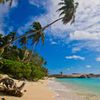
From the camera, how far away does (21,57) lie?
61.1 metres

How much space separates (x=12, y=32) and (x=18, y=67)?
2094 cm

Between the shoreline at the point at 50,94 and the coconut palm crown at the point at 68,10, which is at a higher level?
the coconut palm crown at the point at 68,10

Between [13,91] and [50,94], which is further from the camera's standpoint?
[50,94]

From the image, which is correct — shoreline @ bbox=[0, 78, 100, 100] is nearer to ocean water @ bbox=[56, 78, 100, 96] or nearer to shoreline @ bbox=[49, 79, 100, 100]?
shoreline @ bbox=[49, 79, 100, 100]

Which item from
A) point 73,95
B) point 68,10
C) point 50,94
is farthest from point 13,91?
point 68,10

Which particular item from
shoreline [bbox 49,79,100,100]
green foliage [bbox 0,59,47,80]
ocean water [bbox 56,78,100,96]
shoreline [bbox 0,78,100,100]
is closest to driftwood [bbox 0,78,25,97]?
shoreline [bbox 0,78,100,100]

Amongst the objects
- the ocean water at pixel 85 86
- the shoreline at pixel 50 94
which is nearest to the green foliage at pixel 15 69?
the ocean water at pixel 85 86

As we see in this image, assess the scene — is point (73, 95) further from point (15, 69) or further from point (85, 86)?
point (85, 86)

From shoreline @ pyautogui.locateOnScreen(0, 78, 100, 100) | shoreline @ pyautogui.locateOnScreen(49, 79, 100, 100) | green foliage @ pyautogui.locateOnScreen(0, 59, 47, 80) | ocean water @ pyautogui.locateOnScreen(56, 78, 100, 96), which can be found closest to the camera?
shoreline @ pyautogui.locateOnScreen(0, 78, 100, 100)

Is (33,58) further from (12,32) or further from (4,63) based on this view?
(4,63)

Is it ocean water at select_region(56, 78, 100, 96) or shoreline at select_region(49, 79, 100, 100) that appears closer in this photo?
shoreline at select_region(49, 79, 100, 100)

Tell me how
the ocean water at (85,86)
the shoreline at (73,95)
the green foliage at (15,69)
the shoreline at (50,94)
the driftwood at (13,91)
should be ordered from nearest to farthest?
the driftwood at (13,91) → the shoreline at (50,94) → the shoreline at (73,95) → the ocean water at (85,86) → the green foliage at (15,69)

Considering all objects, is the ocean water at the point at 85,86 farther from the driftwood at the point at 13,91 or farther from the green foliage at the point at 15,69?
the driftwood at the point at 13,91

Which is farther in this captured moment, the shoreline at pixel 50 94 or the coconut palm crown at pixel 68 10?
the coconut palm crown at pixel 68 10
